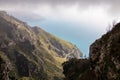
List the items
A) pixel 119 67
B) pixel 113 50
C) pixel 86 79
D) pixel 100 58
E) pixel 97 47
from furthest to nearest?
pixel 86 79 < pixel 97 47 < pixel 100 58 < pixel 113 50 < pixel 119 67

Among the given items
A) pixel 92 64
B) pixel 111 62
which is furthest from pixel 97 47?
pixel 111 62

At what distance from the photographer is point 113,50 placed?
373 ft

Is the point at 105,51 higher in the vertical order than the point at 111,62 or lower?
higher

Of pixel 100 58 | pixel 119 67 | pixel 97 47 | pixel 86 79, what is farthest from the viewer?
pixel 86 79

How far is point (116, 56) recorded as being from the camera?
109125 mm

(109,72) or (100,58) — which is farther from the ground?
(100,58)

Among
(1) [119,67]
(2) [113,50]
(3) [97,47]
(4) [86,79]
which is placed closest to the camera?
(1) [119,67]

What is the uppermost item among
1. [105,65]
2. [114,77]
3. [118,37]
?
[118,37]

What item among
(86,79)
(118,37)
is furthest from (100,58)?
(86,79)

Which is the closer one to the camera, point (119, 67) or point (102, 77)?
point (119, 67)

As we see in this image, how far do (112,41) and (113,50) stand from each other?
5.10 metres

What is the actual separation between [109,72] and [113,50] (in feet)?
29.4

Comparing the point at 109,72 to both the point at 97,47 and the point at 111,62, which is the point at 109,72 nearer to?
the point at 111,62

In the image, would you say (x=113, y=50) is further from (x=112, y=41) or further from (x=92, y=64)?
(x=92, y=64)
